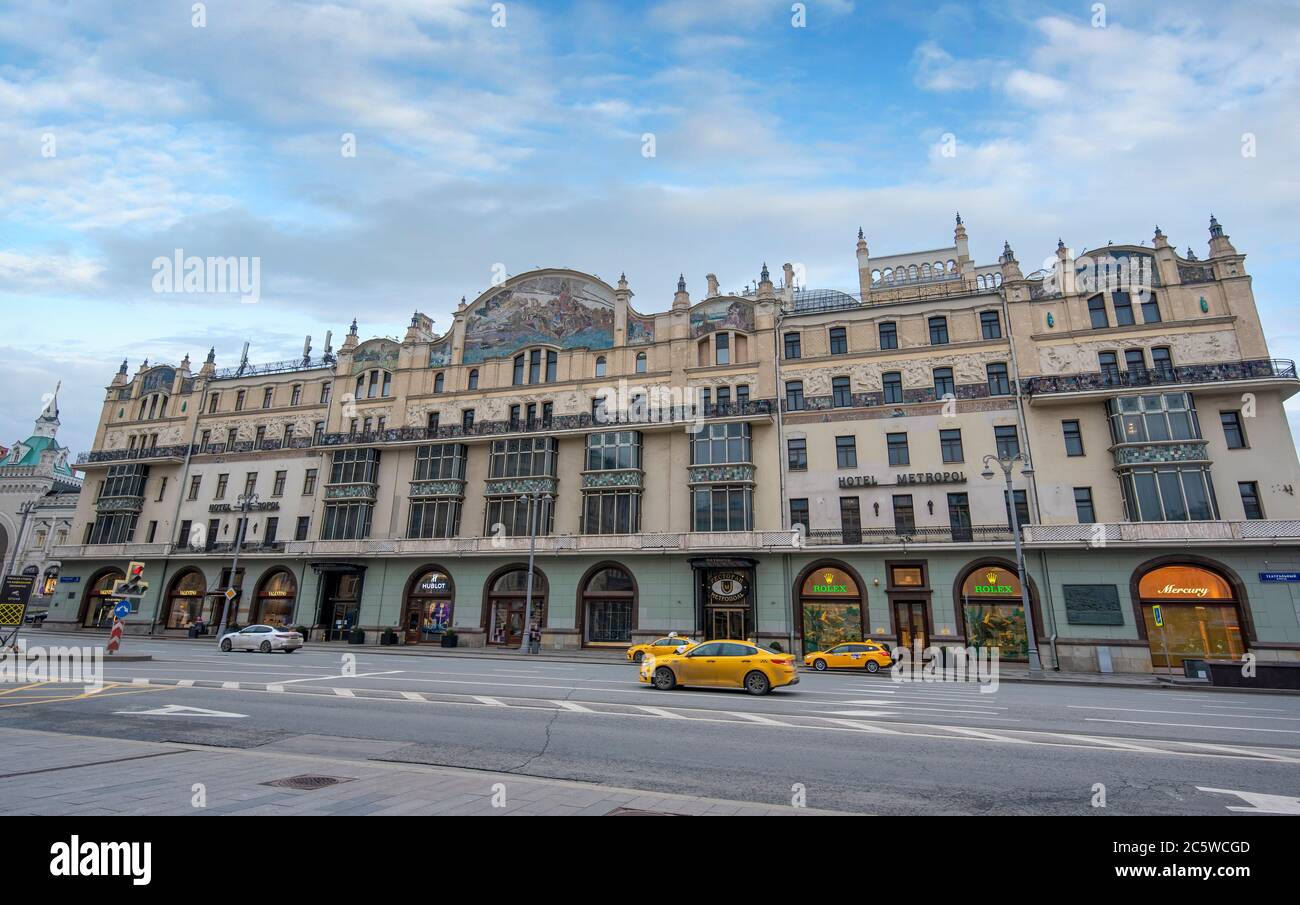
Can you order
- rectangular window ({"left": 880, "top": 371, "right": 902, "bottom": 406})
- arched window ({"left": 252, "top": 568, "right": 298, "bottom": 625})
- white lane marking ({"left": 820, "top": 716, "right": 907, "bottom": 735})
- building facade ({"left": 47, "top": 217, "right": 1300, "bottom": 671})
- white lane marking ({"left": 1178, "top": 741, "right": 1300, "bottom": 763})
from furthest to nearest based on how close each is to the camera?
arched window ({"left": 252, "top": 568, "right": 298, "bottom": 625}), rectangular window ({"left": 880, "top": 371, "right": 902, "bottom": 406}), building facade ({"left": 47, "top": 217, "right": 1300, "bottom": 671}), white lane marking ({"left": 820, "top": 716, "right": 907, "bottom": 735}), white lane marking ({"left": 1178, "top": 741, "right": 1300, "bottom": 763})

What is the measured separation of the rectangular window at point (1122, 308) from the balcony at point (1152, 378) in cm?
282

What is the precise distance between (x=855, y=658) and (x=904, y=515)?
913 cm

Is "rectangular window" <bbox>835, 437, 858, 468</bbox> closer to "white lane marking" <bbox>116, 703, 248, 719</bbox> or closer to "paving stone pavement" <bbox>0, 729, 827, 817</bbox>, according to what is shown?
"white lane marking" <bbox>116, 703, 248, 719</bbox>

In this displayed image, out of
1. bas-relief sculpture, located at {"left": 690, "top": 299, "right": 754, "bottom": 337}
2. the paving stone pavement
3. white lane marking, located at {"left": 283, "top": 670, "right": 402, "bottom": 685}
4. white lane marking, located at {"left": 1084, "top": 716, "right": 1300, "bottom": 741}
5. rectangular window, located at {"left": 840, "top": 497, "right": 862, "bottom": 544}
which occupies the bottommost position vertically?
white lane marking, located at {"left": 1084, "top": 716, "right": 1300, "bottom": 741}

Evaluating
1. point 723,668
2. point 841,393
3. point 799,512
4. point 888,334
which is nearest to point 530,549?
point 799,512

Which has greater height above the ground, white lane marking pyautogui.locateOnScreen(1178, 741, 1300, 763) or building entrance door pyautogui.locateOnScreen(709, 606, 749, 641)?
building entrance door pyautogui.locateOnScreen(709, 606, 749, 641)

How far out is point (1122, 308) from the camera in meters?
33.8

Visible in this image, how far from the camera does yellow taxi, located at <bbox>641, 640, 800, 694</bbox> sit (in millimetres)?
17141

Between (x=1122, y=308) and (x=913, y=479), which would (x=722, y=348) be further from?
(x=1122, y=308)

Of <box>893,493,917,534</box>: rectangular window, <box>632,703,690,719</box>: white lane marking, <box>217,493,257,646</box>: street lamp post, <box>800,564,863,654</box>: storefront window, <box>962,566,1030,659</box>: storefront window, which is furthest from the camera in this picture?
<box>217,493,257,646</box>: street lamp post

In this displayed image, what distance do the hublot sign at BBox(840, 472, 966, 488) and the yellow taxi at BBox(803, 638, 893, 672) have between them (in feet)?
30.3

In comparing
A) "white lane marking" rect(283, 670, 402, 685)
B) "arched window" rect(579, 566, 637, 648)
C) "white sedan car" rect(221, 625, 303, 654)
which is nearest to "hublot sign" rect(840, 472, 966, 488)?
"arched window" rect(579, 566, 637, 648)
